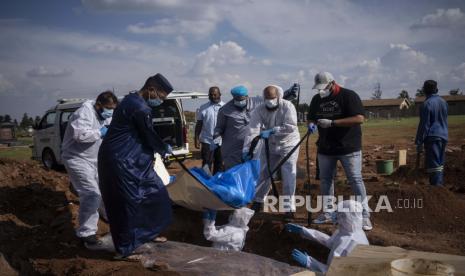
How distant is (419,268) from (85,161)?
13.8ft

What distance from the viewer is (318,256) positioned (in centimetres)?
509

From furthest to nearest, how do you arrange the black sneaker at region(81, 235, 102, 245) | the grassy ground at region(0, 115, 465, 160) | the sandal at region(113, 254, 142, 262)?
the grassy ground at region(0, 115, 465, 160) → the black sneaker at region(81, 235, 102, 245) → the sandal at region(113, 254, 142, 262)

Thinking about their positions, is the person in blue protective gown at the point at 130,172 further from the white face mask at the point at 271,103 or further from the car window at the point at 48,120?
the car window at the point at 48,120

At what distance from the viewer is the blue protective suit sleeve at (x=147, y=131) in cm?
432

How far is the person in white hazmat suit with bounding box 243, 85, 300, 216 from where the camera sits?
5855mm

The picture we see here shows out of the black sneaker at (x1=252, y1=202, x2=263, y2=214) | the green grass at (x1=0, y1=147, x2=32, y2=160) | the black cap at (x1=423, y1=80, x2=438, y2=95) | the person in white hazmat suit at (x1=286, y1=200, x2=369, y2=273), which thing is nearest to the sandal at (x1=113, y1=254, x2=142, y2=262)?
the person in white hazmat suit at (x1=286, y1=200, x2=369, y2=273)

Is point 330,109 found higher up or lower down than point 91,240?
higher up

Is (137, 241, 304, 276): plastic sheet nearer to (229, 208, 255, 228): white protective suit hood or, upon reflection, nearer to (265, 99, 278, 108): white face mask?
(229, 208, 255, 228): white protective suit hood

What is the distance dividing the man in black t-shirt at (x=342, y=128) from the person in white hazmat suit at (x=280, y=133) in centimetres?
58

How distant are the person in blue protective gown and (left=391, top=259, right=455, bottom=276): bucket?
2927 millimetres

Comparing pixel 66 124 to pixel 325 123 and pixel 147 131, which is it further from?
pixel 325 123

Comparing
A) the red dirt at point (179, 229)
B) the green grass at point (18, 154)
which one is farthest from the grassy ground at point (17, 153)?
the red dirt at point (179, 229)

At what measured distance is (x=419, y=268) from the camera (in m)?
1.90

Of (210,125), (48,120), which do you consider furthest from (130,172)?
(48,120)
